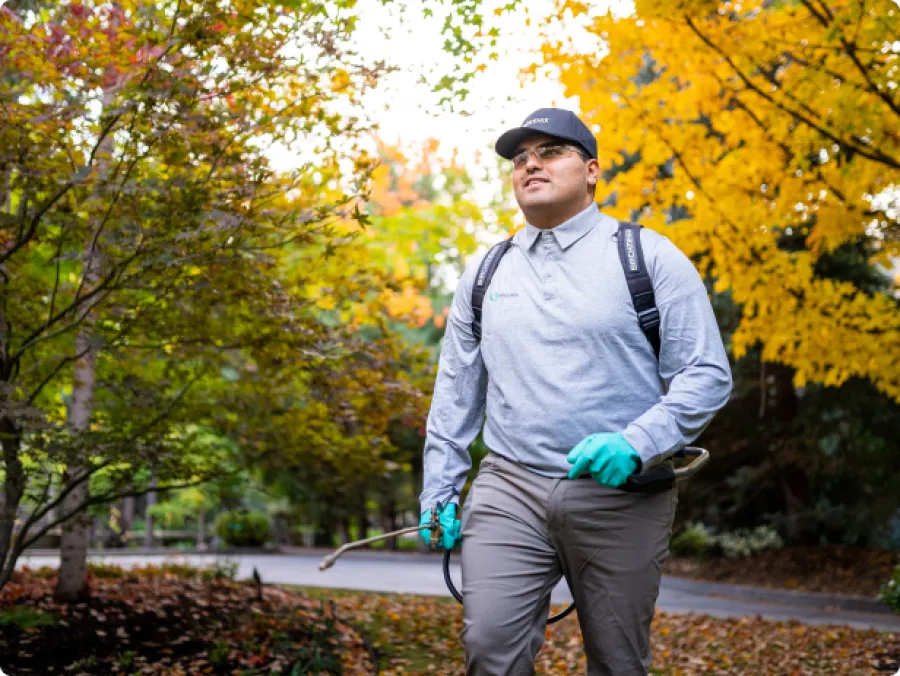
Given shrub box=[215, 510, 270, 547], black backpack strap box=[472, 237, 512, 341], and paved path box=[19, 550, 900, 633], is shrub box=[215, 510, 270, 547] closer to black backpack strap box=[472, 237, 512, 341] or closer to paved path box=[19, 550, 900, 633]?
paved path box=[19, 550, 900, 633]

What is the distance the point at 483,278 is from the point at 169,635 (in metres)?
5.03

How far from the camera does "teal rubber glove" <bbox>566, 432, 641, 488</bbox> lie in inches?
97.2

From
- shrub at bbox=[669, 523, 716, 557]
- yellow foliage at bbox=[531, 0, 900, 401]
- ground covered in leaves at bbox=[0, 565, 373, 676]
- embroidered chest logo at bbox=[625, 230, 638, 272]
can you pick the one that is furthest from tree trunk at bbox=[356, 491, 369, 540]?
embroidered chest logo at bbox=[625, 230, 638, 272]

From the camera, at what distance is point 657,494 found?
272 centimetres

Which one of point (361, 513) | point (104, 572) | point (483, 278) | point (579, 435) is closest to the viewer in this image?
point (579, 435)

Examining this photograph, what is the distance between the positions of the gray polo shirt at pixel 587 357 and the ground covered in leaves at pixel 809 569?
1102 centimetres

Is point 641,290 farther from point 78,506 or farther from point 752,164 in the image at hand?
point 78,506

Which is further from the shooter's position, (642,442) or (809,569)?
(809,569)

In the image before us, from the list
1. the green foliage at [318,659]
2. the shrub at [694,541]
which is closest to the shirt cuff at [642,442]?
the green foliage at [318,659]

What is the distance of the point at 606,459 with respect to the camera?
8.09 feet

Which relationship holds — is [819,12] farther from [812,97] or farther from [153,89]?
[153,89]

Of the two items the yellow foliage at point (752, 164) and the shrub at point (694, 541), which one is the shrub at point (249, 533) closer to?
the shrub at point (694, 541)

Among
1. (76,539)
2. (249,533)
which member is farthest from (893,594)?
(249,533)

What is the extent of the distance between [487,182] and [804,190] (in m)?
13.8
